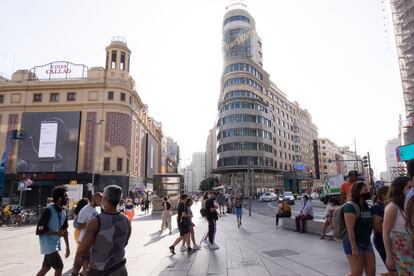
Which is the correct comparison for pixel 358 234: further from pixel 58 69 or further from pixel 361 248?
pixel 58 69

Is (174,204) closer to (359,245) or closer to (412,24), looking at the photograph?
(359,245)

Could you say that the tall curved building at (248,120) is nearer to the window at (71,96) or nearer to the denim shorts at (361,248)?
the window at (71,96)

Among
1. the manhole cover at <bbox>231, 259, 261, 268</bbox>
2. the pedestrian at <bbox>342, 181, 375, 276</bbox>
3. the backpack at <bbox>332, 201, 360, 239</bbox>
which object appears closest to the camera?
the pedestrian at <bbox>342, 181, 375, 276</bbox>

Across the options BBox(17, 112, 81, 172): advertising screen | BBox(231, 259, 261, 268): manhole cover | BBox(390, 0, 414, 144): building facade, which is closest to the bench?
BBox(231, 259, 261, 268): manhole cover

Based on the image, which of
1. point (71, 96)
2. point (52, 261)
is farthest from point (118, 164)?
point (52, 261)

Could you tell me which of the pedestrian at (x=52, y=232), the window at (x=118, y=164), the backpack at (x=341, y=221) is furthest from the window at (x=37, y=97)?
the backpack at (x=341, y=221)

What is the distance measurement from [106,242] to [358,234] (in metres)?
3.43

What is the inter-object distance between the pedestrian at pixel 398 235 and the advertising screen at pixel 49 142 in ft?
147

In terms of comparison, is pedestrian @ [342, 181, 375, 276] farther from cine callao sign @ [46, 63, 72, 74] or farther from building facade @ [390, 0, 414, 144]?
cine callao sign @ [46, 63, 72, 74]

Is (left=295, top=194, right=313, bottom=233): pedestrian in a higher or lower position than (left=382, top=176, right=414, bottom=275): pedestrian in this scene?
lower

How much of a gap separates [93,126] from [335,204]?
1589 inches

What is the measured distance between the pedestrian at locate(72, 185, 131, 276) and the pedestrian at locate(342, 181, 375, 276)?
122 inches

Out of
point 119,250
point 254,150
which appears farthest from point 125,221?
point 254,150

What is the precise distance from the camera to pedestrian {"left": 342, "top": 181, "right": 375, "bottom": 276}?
13.6 feet
